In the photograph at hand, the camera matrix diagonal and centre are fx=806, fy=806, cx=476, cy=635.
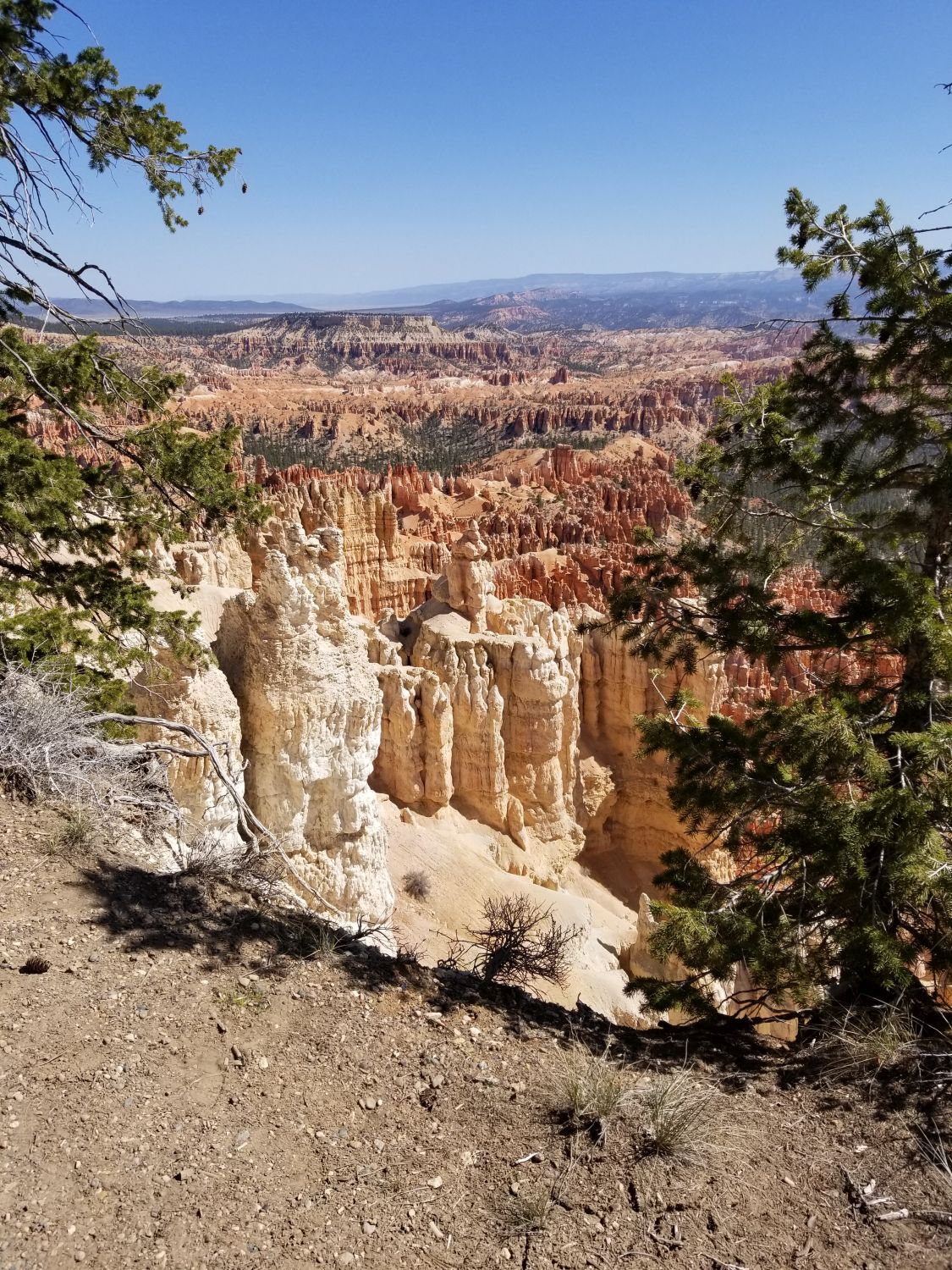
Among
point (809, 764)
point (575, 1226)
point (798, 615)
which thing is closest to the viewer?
point (575, 1226)

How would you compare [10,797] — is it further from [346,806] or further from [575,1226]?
[346,806]

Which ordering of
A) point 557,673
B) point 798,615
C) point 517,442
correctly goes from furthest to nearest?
point 517,442 → point 557,673 → point 798,615

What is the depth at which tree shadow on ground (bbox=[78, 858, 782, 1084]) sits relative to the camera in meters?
4.62

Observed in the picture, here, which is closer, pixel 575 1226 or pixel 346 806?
pixel 575 1226

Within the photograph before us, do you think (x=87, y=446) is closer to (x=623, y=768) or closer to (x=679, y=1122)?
(x=679, y=1122)

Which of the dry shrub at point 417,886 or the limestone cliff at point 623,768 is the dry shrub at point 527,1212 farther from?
the limestone cliff at point 623,768

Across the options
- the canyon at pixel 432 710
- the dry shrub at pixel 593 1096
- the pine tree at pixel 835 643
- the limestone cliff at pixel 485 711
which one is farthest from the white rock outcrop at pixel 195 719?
the limestone cliff at pixel 485 711

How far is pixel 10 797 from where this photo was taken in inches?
206

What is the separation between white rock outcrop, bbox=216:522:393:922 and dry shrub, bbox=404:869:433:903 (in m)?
3.07

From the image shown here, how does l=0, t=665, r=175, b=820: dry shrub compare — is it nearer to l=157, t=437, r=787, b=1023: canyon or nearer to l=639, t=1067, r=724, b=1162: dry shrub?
l=157, t=437, r=787, b=1023: canyon

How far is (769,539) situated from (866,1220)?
467 cm

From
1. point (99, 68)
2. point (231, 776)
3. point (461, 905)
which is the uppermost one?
point (99, 68)

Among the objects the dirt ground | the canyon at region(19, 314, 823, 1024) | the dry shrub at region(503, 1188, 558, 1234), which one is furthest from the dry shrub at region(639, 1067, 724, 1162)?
the canyon at region(19, 314, 823, 1024)

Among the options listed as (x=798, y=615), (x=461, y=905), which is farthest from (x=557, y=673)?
(x=798, y=615)
